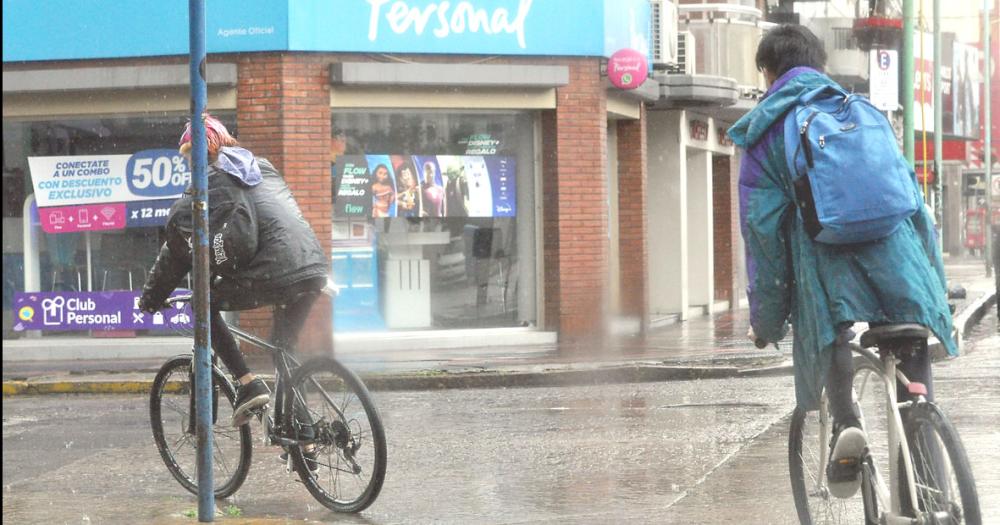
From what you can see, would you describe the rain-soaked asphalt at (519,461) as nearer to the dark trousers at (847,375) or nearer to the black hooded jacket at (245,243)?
the black hooded jacket at (245,243)

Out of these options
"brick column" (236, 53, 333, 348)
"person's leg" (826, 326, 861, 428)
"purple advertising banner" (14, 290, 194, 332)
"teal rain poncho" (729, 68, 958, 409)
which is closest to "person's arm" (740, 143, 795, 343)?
"teal rain poncho" (729, 68, 958, 409)

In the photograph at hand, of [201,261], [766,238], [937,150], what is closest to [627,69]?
[201,261]

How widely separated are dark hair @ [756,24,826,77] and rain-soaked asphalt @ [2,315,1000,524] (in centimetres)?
214

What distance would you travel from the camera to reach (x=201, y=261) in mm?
6230

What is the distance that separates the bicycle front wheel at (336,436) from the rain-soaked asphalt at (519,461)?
0.13 m

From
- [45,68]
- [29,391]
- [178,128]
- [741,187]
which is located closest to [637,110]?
[178,128]

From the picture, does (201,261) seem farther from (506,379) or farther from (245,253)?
(506,379)

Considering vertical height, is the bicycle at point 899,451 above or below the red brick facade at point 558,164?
below

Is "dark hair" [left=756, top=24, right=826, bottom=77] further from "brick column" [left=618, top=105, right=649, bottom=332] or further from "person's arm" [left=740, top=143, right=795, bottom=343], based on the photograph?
"brick column" [left=618, top=105, right=649, bottom=332]

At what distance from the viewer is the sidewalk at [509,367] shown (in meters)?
13.7

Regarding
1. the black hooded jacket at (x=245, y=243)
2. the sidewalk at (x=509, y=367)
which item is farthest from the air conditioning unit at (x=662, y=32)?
the black hooded jacket at (x=245, y=243)

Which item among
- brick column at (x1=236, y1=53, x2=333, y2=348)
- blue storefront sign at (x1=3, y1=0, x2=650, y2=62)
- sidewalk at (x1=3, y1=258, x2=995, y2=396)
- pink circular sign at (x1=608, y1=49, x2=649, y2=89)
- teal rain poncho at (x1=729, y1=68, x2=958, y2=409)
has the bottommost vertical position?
sidewalk at (x1=3, y1=258, x2=995, y2=396)

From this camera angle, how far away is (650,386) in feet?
43.4

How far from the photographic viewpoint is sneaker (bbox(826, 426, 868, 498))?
190 inches
